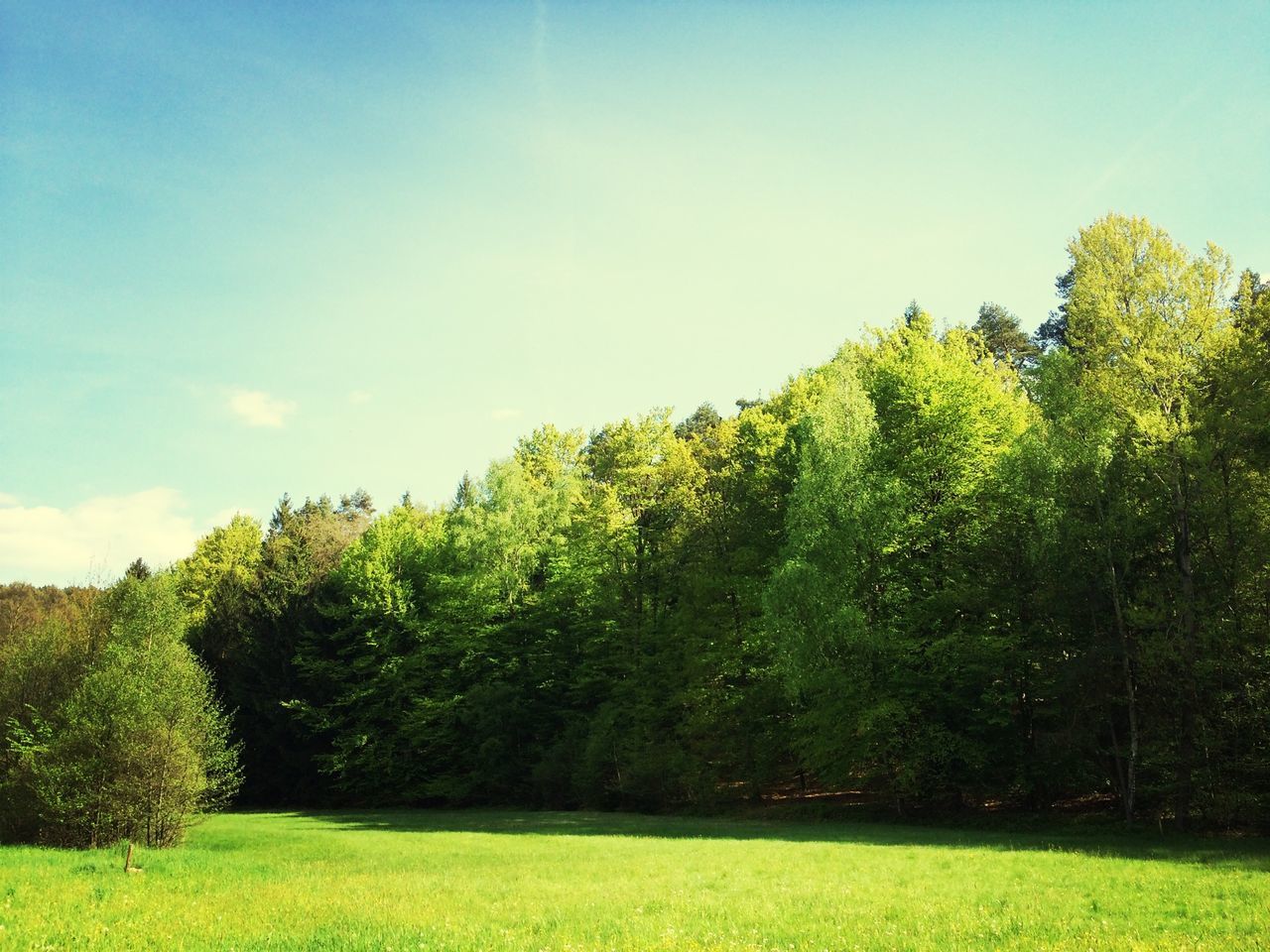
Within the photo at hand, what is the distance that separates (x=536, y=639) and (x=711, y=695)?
48.1ft

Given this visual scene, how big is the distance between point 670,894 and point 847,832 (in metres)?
14.5

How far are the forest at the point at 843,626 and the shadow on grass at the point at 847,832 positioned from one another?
7.52 feet

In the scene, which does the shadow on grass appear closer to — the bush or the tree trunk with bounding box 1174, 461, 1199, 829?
the tree trunk with bounding box 1174, 461, 1199, 829

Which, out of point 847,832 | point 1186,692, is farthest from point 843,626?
point 1186,692

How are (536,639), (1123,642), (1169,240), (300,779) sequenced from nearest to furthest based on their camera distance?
1. (1123,642)
2. (1169,240)
3. (536,639)
4. (300,779)

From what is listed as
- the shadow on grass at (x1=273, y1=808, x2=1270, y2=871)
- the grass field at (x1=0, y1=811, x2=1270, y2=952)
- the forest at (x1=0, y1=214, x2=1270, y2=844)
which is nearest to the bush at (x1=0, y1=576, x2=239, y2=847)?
the forest at (x1=0, y1=214, x2=1270, y2=844)

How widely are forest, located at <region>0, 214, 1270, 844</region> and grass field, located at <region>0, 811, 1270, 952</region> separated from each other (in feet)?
14.8

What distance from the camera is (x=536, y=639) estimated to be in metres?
50.6

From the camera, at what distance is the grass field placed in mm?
11281

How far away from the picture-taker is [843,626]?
3075cm

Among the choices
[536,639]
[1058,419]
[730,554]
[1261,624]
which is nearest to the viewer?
[1261,624]

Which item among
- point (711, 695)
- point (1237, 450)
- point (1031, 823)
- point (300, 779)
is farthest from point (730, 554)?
point (300, 779)

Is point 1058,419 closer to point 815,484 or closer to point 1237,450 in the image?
point 1237,450

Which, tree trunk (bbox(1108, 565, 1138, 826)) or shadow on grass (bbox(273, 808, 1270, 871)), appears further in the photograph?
tree trunk (bbox(1108, 565, 1138, 826))
